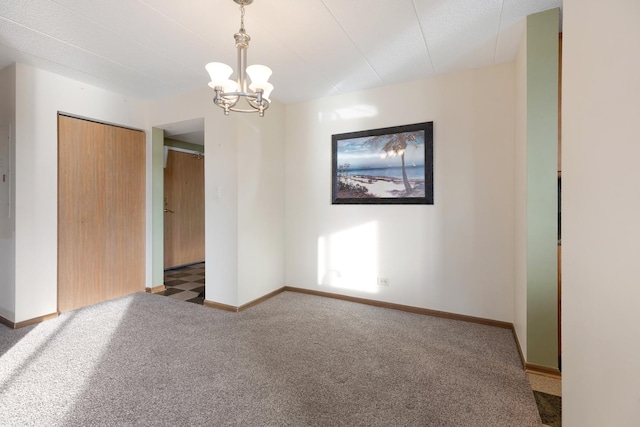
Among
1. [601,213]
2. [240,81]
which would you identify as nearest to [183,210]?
[240,81]

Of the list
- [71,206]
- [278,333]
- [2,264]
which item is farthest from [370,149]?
[2,264]

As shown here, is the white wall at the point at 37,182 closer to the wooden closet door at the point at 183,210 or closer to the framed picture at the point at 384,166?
the wooden closet door at the point at 183,210

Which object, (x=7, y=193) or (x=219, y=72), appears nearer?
(x=219, y=72)

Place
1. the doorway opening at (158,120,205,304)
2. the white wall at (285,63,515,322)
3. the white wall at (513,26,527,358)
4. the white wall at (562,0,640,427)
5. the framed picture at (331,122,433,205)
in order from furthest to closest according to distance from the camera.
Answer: the doorway opening at (158,120,205,304), the framed picture at (331,122,433,205), the white wall at (285,63,515,322), the white wall at (513,26,527,358), the white wall at (562,0,640,427)

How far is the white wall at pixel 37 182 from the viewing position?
273 cm

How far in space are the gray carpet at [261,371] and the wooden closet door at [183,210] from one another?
235cm

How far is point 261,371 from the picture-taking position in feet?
6.56

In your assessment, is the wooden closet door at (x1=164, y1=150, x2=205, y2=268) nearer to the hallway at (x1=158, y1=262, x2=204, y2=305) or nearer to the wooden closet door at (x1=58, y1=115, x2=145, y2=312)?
the hallway at (x1=158, y1=262, x2=204, y2=305)

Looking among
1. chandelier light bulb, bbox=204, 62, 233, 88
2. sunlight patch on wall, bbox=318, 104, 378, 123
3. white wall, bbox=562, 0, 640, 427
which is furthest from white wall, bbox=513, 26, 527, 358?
chandelier light bulb, bbox=204, 62, 233, 88

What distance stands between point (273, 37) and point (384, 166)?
66.6 inches

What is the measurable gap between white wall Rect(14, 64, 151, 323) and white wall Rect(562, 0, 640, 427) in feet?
13.3

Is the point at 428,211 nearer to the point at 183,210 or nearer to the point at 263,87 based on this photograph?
the point at 263,87

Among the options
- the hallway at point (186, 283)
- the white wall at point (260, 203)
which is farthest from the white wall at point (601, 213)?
the hallway at point (186, 283)

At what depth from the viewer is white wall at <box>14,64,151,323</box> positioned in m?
2.73
